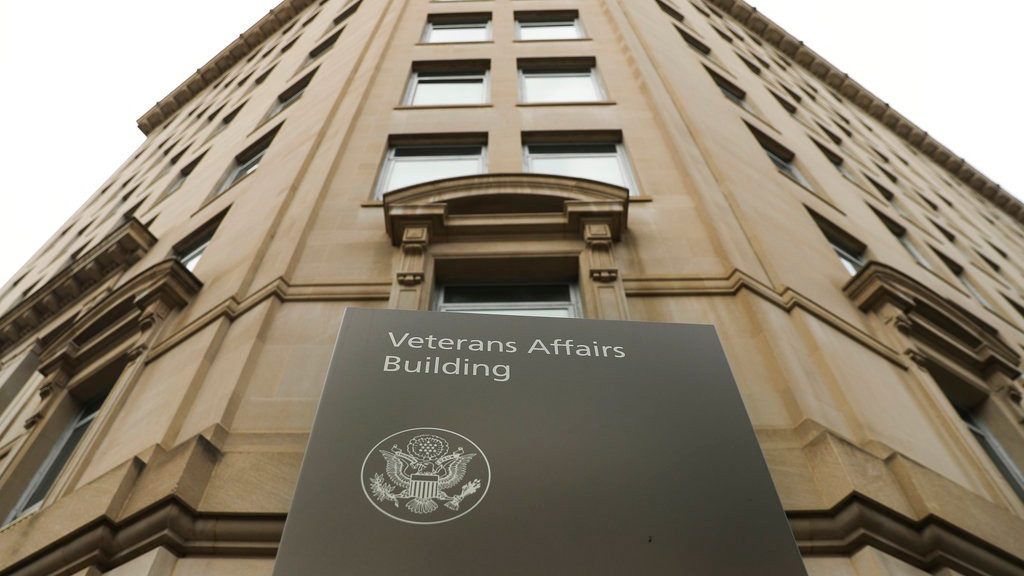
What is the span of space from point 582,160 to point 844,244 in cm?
592

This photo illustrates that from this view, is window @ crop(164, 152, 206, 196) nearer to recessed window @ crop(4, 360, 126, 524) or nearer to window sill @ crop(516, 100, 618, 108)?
recessed window @ crop(4, 360, 126, 524)

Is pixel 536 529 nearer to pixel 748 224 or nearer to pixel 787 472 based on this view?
pixel 787 472

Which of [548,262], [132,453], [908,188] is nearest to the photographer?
[132,453]

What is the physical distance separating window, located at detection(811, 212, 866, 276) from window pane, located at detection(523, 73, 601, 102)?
562 cm

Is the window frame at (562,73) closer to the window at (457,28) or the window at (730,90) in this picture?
the window at (457,28)

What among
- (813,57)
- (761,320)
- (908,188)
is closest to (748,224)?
(761,320)

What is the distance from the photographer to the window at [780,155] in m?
18.1

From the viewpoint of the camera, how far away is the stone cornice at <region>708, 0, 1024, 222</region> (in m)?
39.5

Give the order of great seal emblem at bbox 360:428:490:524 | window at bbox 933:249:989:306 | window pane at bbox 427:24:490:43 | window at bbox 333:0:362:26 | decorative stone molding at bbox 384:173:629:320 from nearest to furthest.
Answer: great seal emblem at bbox 360:428:490:524 < decorative stone molding at bbox 384:173:629:320 < window pane at bbox 427:24:490:43 < window at bbox 933:249:989:306 < window at bbox 333:0:362:26

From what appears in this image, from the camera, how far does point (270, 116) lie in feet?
67.1

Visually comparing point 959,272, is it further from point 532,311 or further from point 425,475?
point 425,475

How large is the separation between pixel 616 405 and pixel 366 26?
55.6ft

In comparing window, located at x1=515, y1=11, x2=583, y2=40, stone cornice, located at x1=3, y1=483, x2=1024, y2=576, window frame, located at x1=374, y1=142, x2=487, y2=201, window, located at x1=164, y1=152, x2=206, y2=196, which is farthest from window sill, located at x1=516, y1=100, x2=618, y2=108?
window, located at x1=164, y1=152, x2=206, y2=196

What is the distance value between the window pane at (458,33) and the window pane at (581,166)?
22.6 feet
